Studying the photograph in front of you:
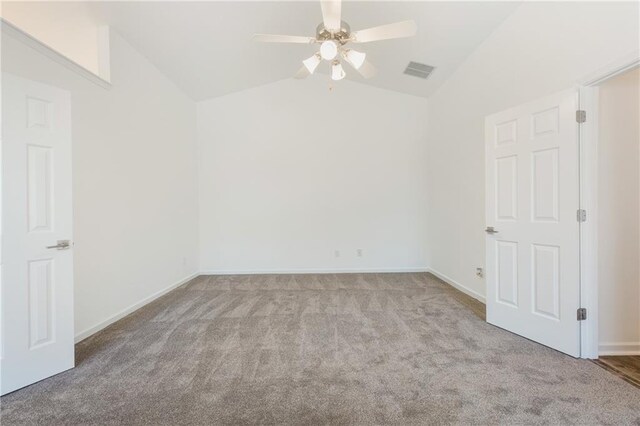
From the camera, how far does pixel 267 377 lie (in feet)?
6.73

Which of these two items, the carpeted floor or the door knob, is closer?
the carpeted floor

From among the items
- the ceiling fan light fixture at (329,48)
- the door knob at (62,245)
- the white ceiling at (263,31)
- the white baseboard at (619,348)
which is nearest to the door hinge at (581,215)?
the white baseboard at (619,348)

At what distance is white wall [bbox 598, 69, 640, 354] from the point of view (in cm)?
232

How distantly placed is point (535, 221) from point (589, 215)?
1.21 feet

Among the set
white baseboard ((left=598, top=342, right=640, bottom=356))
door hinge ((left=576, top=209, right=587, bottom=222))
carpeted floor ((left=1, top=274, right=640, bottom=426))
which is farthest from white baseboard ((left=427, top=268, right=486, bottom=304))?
door hinge ((left=576, top=209, right=587, bottom=222))

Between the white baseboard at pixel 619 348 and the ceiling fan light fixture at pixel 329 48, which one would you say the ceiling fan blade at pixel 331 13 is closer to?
the ceiling fan light fixture at pixel 329 48

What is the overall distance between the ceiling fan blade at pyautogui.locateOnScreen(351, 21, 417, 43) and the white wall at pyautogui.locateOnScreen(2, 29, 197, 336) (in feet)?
8.45

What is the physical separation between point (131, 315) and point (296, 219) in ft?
9.31

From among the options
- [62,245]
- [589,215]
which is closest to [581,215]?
[589,215]

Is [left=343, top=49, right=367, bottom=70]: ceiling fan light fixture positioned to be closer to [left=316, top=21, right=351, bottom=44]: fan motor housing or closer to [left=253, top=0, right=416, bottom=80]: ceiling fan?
[left=253, top=0, right=416, bottom=80]: ceiling fan

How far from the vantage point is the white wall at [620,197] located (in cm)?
232

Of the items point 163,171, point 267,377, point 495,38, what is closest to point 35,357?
point 267,377

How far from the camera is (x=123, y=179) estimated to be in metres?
3.32

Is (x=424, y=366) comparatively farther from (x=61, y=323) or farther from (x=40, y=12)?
(x=40, y=12)
